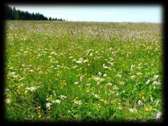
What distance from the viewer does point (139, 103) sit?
25.6 ft

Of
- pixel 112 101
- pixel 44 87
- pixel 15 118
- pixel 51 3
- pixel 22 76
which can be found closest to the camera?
pixel 51 3

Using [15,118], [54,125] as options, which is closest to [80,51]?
[15,118]

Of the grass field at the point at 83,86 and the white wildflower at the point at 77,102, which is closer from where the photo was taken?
the grass field at the point at 83,86

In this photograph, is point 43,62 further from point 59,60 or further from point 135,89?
point 135,89

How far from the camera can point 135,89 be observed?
8.49 m

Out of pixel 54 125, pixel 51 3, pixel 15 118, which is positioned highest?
pixel 51 3

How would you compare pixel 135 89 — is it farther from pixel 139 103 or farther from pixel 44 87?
pixel 44 87

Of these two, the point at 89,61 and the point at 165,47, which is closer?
the point at 165,47

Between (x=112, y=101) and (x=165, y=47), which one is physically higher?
(x=165, y=47)

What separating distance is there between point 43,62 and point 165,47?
24.8 feet

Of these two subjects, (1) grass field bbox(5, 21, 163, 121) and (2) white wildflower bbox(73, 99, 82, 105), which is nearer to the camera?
(1) grass field bbox(5, 21, 163, 121)

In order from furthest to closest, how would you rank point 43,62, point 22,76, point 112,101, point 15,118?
point 43,62, point 22,76, point 112,101, point 15,118

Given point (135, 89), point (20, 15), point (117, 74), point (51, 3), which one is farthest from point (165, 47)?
point (20, 15)

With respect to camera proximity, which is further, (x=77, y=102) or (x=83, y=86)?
(x=83, y=86)
